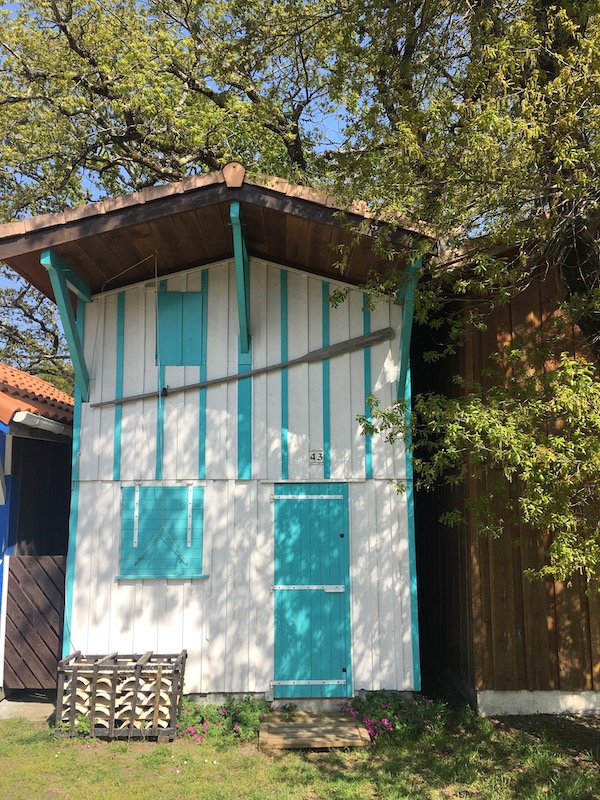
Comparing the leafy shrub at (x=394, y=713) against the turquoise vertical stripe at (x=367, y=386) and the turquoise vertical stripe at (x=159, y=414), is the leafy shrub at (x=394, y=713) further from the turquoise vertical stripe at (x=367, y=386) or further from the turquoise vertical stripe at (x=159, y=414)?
the turquoise vertical stripe at (x=159, y=414)

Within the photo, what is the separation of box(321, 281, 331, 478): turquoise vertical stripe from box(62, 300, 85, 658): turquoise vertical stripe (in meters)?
2.76

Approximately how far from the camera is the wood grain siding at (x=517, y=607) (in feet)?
20.3

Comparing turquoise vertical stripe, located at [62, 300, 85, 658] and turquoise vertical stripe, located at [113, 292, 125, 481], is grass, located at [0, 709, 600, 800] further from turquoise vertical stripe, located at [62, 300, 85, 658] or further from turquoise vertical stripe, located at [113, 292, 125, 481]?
turquoise vertical stripe, located at [113, 292, 125, 481]

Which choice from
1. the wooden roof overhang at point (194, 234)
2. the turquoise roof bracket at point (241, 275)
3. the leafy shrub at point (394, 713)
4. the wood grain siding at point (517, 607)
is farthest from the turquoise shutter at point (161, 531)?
the wood grain siding at point (517, 607)

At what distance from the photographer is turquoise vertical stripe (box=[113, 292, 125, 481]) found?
6.64 m

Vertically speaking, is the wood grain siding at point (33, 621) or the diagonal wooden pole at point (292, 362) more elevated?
the diagonal wooden pole at point (292, 362)

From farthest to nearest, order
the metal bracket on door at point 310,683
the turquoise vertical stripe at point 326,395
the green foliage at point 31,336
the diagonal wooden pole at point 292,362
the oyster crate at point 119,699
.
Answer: the green foliage at point 31,336, the diagonal wooden pole at point 292,362, the turquoise vertical stripe at point 326,395, the metal bracket on door at point 310,683, the oyster crate at point 119,699

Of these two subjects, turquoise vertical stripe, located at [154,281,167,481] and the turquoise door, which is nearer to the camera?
the turquoise door

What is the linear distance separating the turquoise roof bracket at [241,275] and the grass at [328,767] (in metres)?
4.06

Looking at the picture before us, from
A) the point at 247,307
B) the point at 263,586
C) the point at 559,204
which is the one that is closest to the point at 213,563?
the point at 263,586

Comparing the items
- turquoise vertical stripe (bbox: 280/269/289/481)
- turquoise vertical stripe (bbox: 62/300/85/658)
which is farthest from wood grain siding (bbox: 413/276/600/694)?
turquoise vertical stripe (bbox: 62/300/85/658)

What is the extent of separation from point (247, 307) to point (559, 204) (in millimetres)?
3293

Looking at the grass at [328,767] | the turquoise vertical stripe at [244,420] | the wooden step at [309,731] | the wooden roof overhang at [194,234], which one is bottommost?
the grass at [328,767]

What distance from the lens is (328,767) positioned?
5.06 m
